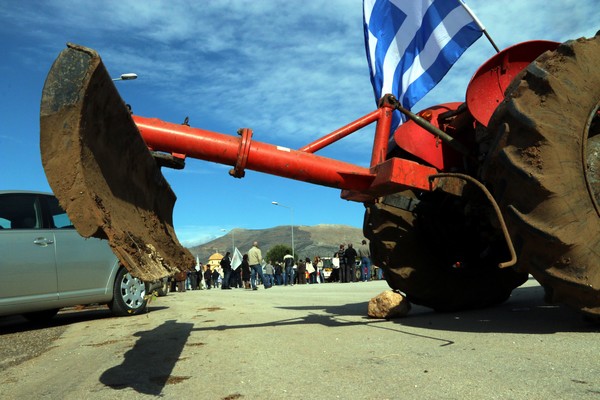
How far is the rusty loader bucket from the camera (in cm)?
240

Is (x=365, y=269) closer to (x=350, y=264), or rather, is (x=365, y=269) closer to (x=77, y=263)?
(x=350, y=264)

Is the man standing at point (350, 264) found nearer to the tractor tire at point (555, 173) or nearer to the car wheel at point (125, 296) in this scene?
the car wheel at point (125, 296)

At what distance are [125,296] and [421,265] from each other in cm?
428

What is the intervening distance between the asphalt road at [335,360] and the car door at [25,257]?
918mm

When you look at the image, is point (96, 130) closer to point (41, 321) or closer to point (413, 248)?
point (413, 248)

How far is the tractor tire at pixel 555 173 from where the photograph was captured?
11.0 feet

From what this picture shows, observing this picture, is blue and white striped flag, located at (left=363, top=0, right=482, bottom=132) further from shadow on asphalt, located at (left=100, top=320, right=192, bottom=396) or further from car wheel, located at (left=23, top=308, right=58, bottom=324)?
car wheel, located at (left=23, top=308, right=58, bottom=324)

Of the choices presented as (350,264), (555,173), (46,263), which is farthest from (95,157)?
(350,264)

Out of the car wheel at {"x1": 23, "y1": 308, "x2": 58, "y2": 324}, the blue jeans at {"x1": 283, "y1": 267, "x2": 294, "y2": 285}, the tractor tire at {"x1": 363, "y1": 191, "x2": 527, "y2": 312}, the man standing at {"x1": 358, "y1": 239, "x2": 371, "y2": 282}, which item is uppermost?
the tractor tire at {"x1": 363, "y1": 191, "x2": 527, "y2": 312}

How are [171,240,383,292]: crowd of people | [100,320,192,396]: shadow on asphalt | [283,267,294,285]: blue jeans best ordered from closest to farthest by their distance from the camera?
[100,320,192,396]: shadow on asphalt
[171,240,383,292]: crowd of people
[283,267,294,285]: blue jeans

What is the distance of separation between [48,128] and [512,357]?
2.86m

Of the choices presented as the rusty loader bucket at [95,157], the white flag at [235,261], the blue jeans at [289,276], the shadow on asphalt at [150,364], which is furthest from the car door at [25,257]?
the blue jeans at [289,276]

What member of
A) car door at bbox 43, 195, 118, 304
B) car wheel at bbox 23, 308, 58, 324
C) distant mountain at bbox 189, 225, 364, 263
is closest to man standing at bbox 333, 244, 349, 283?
car wheel at bbox 23, 308, 58, 324

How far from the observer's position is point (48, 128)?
2.39m
